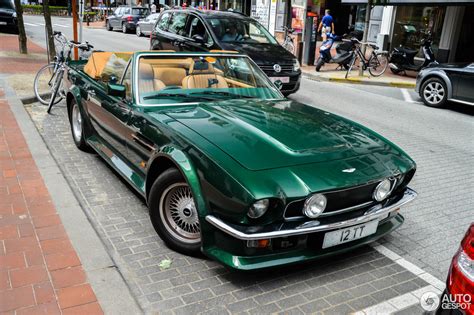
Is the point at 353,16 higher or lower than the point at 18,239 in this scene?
higher

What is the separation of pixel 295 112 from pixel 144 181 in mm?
1557

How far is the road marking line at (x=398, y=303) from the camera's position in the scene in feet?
10.1

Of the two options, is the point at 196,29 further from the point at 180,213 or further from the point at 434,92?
the point at 180,213

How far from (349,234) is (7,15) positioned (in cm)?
2281

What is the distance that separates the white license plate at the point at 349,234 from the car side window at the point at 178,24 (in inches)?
338

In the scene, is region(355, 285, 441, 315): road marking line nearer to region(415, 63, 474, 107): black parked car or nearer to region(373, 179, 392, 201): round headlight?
region(373, 179, 392, 201): round headlight

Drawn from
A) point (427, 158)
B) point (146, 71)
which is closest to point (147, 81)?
point (146, 71)

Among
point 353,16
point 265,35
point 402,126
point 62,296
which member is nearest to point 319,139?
point 62,296

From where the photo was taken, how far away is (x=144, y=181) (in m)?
4.09

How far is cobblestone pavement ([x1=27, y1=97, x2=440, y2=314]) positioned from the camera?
3092mm

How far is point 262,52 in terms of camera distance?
32.3ft

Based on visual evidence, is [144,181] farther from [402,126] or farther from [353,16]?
[353,16]

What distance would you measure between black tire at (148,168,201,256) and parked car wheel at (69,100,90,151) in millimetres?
2589

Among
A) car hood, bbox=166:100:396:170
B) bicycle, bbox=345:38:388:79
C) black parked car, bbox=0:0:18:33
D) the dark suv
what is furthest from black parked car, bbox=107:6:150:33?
car hood, bbox=166:100:396:170
